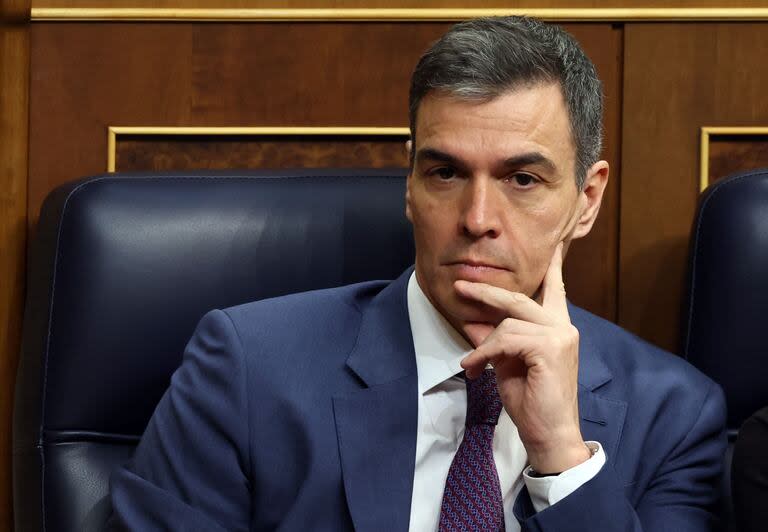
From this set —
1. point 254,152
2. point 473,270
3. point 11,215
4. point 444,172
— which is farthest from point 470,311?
point 11,215

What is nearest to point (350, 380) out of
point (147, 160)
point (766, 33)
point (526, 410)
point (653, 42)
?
point (526, 410)

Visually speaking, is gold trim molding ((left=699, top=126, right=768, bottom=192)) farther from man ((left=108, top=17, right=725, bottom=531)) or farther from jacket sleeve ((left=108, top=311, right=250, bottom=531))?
jacket sleeve ((left=108, top=311, right=250, bottom=531))

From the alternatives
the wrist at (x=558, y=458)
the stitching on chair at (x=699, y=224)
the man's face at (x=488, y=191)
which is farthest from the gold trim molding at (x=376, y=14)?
the wrist at (x=558, y=458)

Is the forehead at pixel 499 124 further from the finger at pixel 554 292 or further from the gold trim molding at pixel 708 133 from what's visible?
the gold trim molding at pixel 708 133

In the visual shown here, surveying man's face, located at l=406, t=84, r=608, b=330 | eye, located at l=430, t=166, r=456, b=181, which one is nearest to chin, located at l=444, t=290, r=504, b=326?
man's face, located at l=406, t=84, r=608, b=330

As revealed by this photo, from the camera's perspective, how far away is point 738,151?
1.49m

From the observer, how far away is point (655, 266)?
4.98ft

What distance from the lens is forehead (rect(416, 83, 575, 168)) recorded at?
1.07 m

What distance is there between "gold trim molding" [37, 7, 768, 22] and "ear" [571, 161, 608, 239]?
0.37m

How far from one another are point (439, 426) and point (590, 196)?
0.32 m

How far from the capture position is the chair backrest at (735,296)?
1254mm

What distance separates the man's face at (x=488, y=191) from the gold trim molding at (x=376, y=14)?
1.36 feet

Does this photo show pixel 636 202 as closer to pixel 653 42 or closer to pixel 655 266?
pixel 655 266
